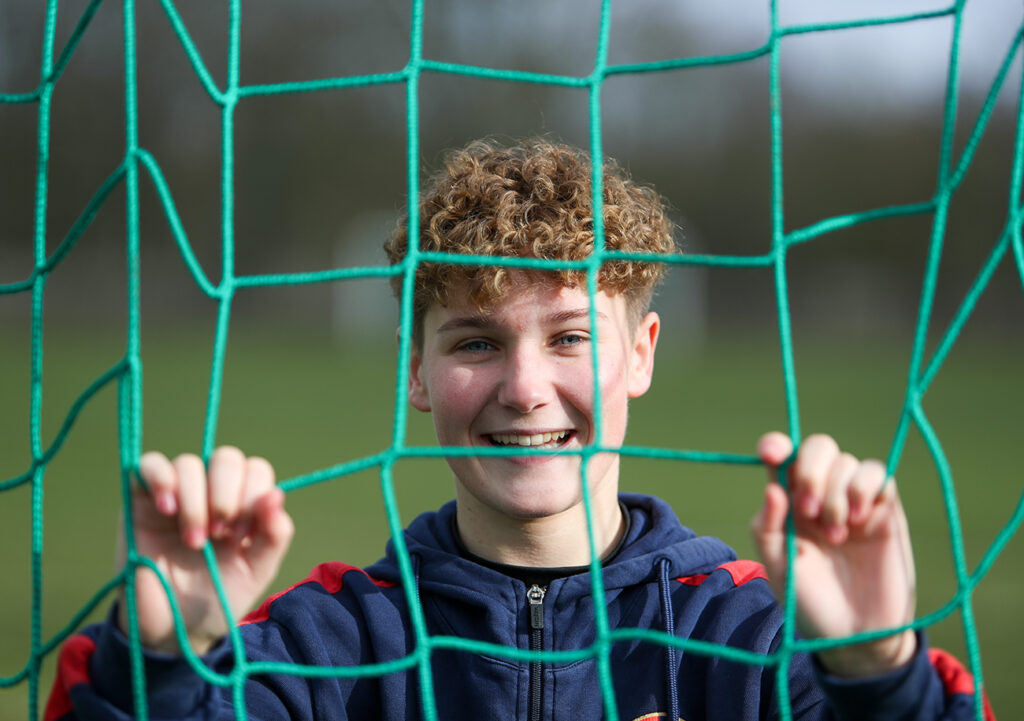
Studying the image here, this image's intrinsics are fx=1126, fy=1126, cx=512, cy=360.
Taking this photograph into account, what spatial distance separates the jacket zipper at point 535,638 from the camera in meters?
1.36

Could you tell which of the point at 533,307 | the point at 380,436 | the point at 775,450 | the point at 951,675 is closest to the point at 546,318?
the point at 533,307

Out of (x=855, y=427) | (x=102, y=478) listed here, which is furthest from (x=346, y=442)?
(x=855, y=427)

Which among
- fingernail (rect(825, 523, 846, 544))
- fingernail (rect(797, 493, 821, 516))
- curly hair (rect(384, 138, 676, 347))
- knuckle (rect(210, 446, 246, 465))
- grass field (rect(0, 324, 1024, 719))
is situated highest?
curly hair (rect(384, 138, 676, 347))

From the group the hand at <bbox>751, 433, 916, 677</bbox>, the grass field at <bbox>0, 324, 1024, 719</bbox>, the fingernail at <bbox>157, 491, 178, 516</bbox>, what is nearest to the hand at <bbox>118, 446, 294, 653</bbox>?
the fingernail at <bbox>157, 491, 178, 516</bbox>

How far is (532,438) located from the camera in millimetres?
1432

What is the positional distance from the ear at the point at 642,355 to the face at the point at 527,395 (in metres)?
0.13

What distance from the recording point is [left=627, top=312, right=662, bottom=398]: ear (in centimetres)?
161

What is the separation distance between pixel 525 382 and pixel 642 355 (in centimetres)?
30

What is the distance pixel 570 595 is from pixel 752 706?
0.25 metres

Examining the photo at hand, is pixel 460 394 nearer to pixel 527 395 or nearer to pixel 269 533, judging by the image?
pixel 527 395

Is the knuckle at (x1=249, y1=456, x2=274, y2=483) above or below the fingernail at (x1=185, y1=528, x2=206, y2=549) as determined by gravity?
above

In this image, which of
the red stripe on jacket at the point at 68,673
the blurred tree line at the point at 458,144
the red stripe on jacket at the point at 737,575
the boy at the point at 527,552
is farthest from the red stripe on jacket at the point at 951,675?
the blurred tree line at the point at 458,144

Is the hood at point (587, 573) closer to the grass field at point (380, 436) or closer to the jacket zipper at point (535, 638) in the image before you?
the jacket zipper at point (535, 638)

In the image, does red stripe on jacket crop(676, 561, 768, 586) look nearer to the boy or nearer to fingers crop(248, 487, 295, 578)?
the boy
